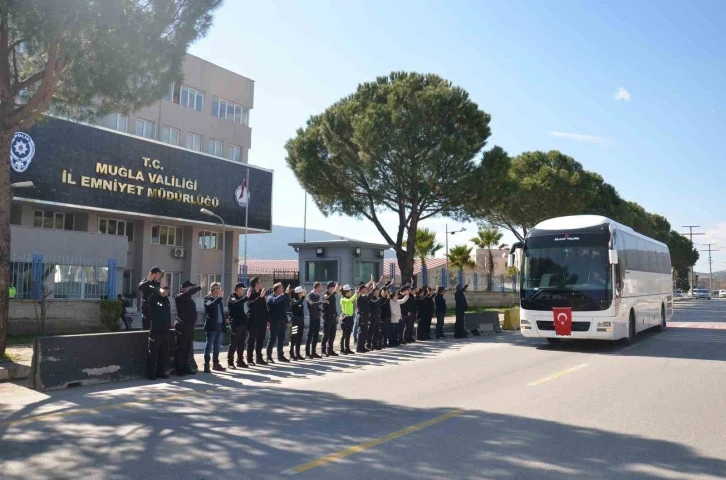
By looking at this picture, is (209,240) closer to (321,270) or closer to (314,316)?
(321,270)

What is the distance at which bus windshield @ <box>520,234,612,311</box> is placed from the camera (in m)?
16.3

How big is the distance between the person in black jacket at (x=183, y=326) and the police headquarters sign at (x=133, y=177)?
49.4 ft

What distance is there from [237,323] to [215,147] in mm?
27150

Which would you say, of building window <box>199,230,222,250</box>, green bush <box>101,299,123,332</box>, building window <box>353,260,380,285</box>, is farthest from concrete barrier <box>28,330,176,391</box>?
building window <box>199,230,222,250</box>

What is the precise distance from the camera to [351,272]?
102 feet

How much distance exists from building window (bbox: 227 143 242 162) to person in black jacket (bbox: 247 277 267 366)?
1073 inches

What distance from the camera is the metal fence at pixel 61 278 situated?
20.5 m

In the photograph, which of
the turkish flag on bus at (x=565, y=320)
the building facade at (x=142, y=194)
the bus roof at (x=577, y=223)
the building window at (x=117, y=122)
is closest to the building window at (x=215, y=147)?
the building facade at (x=142, y=194)

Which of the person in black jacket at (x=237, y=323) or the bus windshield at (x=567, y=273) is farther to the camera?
the bus windshield at (x=567, y=273)

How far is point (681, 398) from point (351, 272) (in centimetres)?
2225

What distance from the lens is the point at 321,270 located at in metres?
32.0

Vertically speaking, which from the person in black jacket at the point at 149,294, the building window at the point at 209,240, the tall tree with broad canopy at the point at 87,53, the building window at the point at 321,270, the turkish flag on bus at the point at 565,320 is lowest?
the turkish flag on bus at the point at 565,320

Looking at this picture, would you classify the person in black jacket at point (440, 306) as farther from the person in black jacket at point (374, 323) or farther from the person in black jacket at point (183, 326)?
the person in black jacket at point (183, 326)

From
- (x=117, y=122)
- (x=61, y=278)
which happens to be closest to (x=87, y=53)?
(x=61, y=278)
